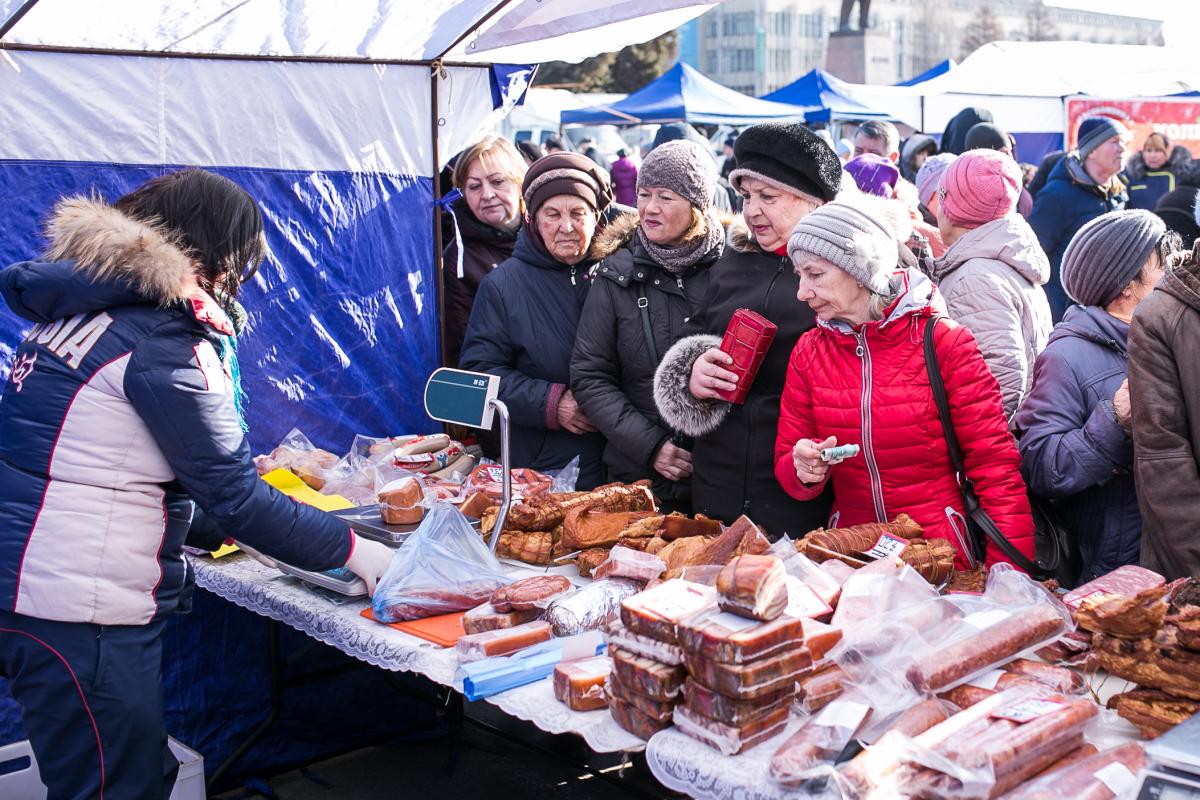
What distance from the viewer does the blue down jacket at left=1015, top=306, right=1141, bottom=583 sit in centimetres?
295

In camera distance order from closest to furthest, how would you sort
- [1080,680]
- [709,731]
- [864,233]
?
[709,731]
[1080,680]
[864,233]

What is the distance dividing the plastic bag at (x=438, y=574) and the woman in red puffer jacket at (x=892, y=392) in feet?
2.79

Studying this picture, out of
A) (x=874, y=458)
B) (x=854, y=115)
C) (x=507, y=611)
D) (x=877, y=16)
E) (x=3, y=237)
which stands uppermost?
(x=877, y=16)

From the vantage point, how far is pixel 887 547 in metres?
2.58

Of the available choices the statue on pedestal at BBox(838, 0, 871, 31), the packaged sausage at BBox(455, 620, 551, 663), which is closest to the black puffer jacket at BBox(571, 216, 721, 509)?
the packaged sausage at BBox(455, 620, 551, 663)

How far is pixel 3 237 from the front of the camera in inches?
145

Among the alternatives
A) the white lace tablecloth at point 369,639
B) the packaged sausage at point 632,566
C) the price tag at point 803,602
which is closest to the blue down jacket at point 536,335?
the white lace tablecloth at point 369,639

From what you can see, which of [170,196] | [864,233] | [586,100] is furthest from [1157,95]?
[170,196]

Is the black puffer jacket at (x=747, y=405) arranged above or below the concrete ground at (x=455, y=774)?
above

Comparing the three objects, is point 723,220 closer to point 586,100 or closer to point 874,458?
point 874,458

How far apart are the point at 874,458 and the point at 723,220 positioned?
1.40 meters

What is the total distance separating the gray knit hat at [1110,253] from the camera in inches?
118

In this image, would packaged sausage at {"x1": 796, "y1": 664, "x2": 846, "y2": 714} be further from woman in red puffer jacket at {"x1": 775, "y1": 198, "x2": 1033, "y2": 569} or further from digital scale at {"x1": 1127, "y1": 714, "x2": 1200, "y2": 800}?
woman in red puffer jacket at {"x1": 775, "y1": 198, "x2": 1033, "y2": 569}

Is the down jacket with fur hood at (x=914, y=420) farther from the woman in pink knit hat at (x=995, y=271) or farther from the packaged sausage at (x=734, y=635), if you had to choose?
the packaged sausage at (x=734, y=635)
